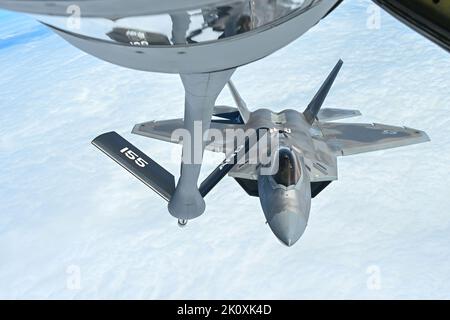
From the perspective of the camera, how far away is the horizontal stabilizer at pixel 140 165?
7.90 m

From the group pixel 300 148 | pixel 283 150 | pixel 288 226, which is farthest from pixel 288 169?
pixel 300 148

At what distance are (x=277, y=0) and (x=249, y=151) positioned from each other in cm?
889

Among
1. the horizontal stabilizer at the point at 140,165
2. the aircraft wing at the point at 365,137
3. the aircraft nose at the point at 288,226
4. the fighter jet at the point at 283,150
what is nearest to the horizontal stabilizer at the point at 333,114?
the fighter jet at the point at 283,150

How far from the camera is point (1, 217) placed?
2000 centimetres

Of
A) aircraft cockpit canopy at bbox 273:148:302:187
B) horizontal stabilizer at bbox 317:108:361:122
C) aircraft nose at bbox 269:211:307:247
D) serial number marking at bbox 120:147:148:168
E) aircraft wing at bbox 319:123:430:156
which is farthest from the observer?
horizontal stabilizer at bbox 317:108:361:122

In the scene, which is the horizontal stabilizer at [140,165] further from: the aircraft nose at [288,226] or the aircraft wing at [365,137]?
the aircraft wing at [365,137]

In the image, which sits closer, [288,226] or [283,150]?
[288,226]

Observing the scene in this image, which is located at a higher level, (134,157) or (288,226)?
(134,157)

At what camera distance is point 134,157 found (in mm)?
8062

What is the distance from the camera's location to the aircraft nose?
356 inches

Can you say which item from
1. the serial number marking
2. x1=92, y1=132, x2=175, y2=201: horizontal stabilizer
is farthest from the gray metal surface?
the serial number marking

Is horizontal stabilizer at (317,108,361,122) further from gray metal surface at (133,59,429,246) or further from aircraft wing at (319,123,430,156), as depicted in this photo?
aircraft wing at (319,123,430,156)

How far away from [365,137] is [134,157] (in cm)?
740

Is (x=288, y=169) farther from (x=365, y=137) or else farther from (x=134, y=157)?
(x=365, y=137)
